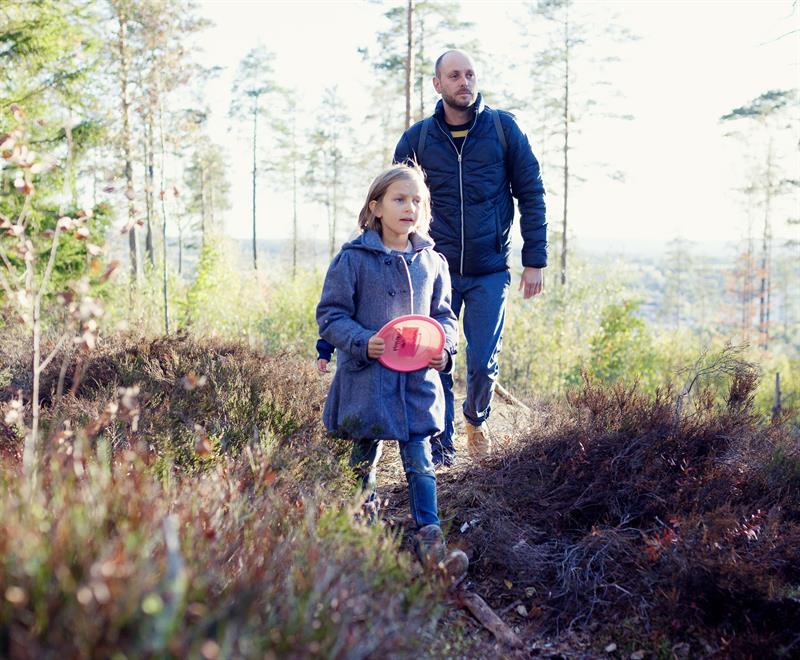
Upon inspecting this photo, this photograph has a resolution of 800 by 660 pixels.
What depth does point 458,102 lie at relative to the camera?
4.33 m

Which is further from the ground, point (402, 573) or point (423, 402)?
point (423, 402)

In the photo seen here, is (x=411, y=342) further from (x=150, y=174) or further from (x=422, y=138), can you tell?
(x=150, y=174)

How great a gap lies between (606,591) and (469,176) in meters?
2.46

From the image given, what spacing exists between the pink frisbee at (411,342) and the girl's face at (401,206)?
48cm

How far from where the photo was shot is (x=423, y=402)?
3461mm

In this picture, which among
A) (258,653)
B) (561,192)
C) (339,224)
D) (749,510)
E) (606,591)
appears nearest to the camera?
(258,653)

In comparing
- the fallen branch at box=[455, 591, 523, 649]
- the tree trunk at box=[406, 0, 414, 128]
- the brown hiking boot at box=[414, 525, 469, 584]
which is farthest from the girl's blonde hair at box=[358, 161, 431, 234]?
the tree trunk at box=[406, 0, 414, 128]

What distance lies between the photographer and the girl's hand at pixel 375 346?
10.8ft

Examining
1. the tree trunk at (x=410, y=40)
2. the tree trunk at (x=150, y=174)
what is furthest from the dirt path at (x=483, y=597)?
the tree trunk at (x=410, y=40)

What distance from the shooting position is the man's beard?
4320 millimetres

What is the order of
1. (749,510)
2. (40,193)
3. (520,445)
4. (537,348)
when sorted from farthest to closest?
(537,348)
(40,193)
(520,445)
(749,510)

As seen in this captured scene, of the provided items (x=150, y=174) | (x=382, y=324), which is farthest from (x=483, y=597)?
(x=150, y=174)

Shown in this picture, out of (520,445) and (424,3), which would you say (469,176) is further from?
(424,3)

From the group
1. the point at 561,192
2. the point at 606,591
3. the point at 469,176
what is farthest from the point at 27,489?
the point at 561,192
